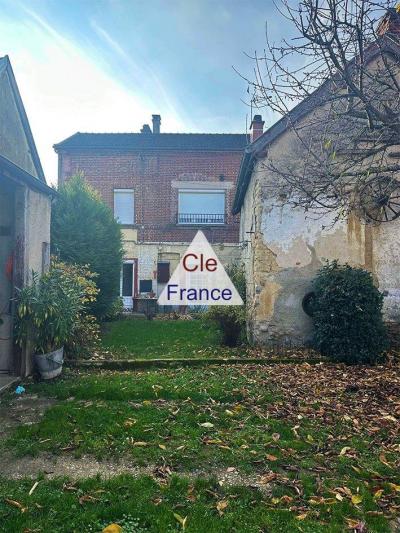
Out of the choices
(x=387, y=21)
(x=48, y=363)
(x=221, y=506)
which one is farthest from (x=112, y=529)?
(x=387, y=21)

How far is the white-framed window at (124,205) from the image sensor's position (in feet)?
58.6

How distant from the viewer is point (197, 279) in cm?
1577

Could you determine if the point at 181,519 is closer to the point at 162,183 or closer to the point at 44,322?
the point at 44,322

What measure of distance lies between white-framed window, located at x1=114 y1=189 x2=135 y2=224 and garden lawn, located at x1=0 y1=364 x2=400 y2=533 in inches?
491

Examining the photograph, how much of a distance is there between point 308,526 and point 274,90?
4.57m

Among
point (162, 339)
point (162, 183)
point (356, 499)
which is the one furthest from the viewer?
point (162, 183)

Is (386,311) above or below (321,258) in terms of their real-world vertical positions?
below

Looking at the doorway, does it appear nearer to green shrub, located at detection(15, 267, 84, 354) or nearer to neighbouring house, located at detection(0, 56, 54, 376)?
neighbouring house, located at detection(0, 56, 54, 376)

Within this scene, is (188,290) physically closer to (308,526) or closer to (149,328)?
(149,328)

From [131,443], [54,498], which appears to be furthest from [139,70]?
[54,498]

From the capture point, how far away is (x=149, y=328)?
11.9 meters

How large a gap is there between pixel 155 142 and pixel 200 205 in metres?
3.74

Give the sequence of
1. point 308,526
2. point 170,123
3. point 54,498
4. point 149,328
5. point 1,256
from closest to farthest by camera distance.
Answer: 1. point 308,526
2. point 54,498
3. point 1,256
4. point 149,328
5. point 170,123

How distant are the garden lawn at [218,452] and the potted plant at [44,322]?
1.53ft
